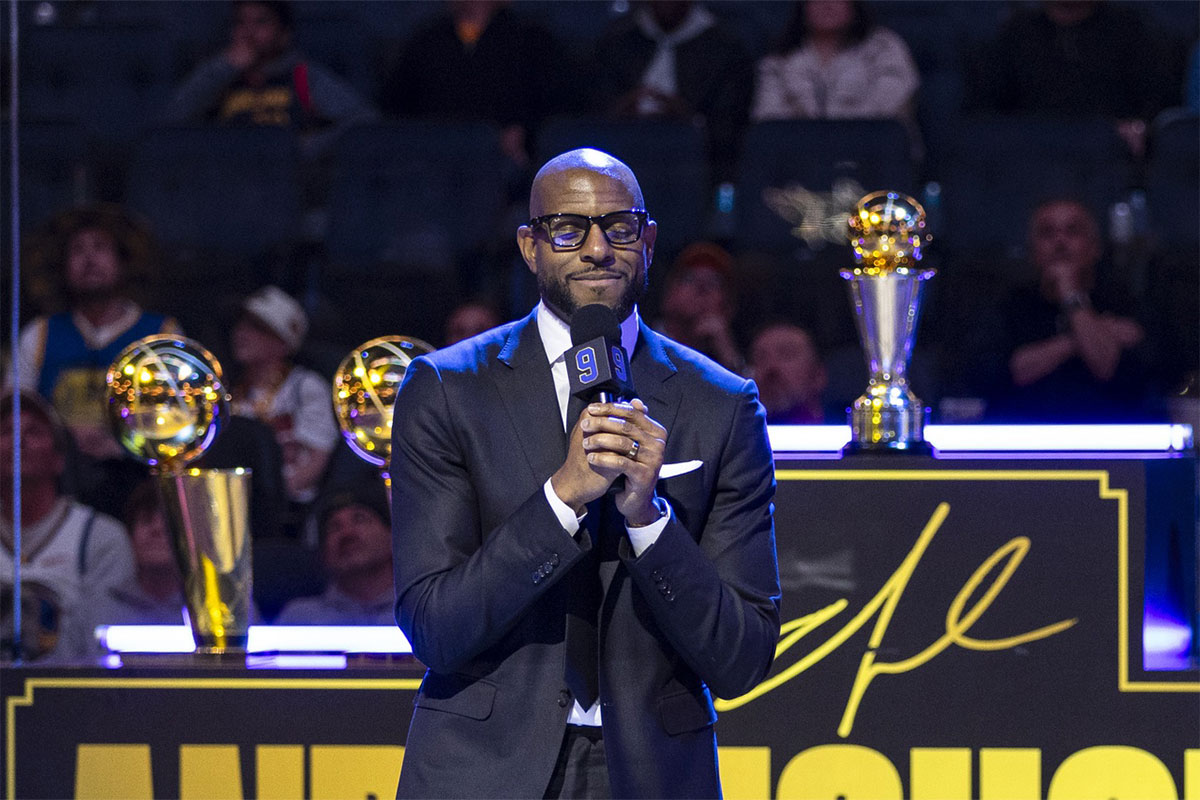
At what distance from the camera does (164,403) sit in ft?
8.92

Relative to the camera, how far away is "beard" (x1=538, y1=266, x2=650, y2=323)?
5.96 feet

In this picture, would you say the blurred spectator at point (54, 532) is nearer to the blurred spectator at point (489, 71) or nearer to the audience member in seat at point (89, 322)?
the audience member in seat at point (89, 322)

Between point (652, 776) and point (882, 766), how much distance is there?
85 centimetres

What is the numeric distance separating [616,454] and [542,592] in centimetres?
22

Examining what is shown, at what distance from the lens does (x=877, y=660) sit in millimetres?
2549

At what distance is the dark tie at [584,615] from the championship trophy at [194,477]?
99cm

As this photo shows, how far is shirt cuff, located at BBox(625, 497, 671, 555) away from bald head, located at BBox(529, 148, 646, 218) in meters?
0.36

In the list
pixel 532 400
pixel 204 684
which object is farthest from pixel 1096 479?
pixel 204 684

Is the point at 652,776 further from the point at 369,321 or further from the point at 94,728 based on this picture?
the point at 369,321

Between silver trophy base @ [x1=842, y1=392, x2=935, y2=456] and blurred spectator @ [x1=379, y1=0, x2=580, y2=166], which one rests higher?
blurred spectator @ [x1=379, y1=0, x2=580, y2=166]

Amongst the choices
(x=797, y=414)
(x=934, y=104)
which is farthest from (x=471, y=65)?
(x=797, y=414)

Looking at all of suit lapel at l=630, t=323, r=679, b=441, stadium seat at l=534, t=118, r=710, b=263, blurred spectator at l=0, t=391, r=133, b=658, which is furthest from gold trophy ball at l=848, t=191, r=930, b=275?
stadium seat at l=534, t=118, r=710, b=263

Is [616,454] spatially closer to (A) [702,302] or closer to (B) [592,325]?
(B) [592,325]

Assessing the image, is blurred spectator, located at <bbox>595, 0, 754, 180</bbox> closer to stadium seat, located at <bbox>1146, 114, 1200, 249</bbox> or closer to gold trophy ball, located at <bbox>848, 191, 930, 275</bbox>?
stadium seat, located at <bbox>1146, 114, 1200, 249</bbox>
